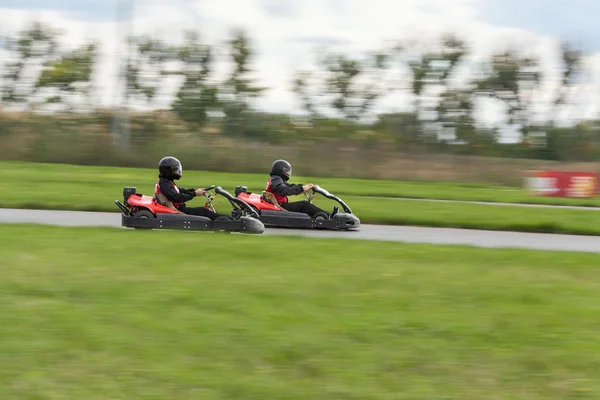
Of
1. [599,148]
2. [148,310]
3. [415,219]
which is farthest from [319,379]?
[599,148]

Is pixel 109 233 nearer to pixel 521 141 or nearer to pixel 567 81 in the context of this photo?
pixel 521 141

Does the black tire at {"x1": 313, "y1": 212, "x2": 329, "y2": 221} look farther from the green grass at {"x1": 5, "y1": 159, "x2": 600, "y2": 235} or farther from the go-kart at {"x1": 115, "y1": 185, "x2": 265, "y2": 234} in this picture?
the green grass at {"x1": 5, "y1": 159, "x2": 600, "y2": 235}

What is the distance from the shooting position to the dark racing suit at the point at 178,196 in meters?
13.8

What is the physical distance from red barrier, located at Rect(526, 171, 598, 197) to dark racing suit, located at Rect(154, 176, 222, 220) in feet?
56.5

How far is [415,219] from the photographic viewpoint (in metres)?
17.9

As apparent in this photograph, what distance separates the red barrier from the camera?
28375mm

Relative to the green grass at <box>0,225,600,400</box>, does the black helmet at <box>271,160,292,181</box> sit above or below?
above

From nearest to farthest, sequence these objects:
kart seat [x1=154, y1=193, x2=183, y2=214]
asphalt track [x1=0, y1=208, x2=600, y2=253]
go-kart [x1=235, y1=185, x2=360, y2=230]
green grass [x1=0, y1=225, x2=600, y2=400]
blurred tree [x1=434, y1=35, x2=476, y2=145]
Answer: green grass [x1=0, y1=225, x2=600, y2=400], kart seat [x1=154, y1=193, x2=183, y2=214], asphalt track [x1=0, y1=208, x2=600, y2=253], go-kart [x1=235, y1=185, x2=360, y2=230], blurred tree [x1=434, y1=35, x2=476, y2=145]

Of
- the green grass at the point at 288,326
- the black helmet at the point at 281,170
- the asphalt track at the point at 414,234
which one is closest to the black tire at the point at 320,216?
the asphalt track at the point at 414,234

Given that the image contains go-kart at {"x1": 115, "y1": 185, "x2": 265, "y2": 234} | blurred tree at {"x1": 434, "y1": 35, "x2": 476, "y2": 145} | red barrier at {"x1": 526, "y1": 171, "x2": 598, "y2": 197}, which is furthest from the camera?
blurred tree at {"x1": 434, "y1": 35, "x2": 476, "y2": 145}

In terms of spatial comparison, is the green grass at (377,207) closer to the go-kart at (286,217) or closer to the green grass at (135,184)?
the green grass at (135,184)

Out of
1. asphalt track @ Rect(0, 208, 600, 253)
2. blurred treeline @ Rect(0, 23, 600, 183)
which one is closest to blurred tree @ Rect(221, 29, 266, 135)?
blurred treeline @ Rect(0, 23, 600, 183)

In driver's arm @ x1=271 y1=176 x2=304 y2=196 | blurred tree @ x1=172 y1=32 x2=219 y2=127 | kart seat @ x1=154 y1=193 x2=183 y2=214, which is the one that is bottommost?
kart seat @ x1=154 y1=193 x2=183 y2=214

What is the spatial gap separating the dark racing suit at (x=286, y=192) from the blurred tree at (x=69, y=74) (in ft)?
103
